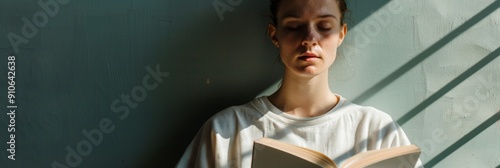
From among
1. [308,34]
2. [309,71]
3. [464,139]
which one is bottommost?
[464,139]

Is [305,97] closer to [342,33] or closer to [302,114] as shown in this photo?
[302,114]

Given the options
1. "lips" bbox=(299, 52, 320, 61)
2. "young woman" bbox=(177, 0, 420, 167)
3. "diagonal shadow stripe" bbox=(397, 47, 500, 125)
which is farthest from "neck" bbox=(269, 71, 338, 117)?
"diagonal shadow stripe" bbox=(397, 47, 500, 125)

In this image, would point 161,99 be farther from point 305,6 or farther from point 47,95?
point 305,6

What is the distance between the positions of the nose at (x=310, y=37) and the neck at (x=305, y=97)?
135mm

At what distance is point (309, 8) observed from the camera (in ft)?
5.53

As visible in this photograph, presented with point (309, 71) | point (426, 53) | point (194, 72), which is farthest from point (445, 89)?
point (194, 72)

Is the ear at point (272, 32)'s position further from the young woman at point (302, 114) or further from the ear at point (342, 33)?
the ear at point (342, 33)

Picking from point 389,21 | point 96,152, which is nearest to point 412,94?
point 389,21

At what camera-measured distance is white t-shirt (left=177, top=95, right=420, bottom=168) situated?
5.68 ft

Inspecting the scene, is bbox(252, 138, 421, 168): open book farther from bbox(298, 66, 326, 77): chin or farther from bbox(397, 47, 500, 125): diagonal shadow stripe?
bbox(397, 47, 500, 125): diagonal shadow stripe

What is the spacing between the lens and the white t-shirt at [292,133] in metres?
1.73

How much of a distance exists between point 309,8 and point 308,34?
8 cm

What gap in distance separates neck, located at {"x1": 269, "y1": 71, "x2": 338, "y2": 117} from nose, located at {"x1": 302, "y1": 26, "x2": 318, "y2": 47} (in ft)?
0.44

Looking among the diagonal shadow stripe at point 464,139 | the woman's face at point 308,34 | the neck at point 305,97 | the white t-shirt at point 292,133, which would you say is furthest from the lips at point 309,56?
the diagonal shadow stripe at point 464,139
